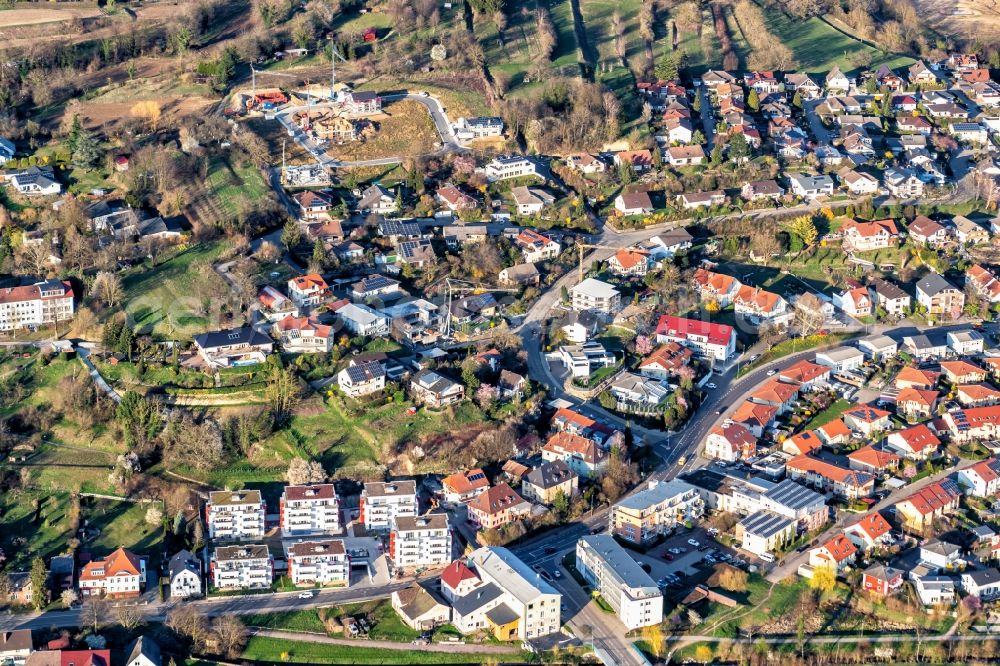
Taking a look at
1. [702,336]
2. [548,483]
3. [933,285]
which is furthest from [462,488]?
[933,285]

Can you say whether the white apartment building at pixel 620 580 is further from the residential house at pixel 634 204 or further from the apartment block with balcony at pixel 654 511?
the residential house at pixel 634 204

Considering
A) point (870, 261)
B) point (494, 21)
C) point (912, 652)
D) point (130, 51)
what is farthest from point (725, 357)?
point (130, 51)

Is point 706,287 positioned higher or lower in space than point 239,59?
lower

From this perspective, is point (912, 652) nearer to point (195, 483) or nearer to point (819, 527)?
point (819, 527)

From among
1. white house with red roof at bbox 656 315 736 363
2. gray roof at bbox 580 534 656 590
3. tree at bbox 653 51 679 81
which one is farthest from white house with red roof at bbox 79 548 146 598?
tree at bbox 653 51 679 81

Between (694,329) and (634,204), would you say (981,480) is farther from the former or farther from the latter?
(634,204)

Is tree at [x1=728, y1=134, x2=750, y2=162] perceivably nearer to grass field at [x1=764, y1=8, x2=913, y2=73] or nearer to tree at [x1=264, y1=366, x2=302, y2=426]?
grass field at [x1=764, y1=8, x2=913, y2=73]

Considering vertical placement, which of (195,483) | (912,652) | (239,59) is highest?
(239,59)

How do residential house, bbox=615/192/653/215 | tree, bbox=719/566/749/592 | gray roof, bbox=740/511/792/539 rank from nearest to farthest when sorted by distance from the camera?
tree, bbox=719/566/749/592, gray roof, bbox=740/511/792/539, residential house, bbox=615/192/653/215
